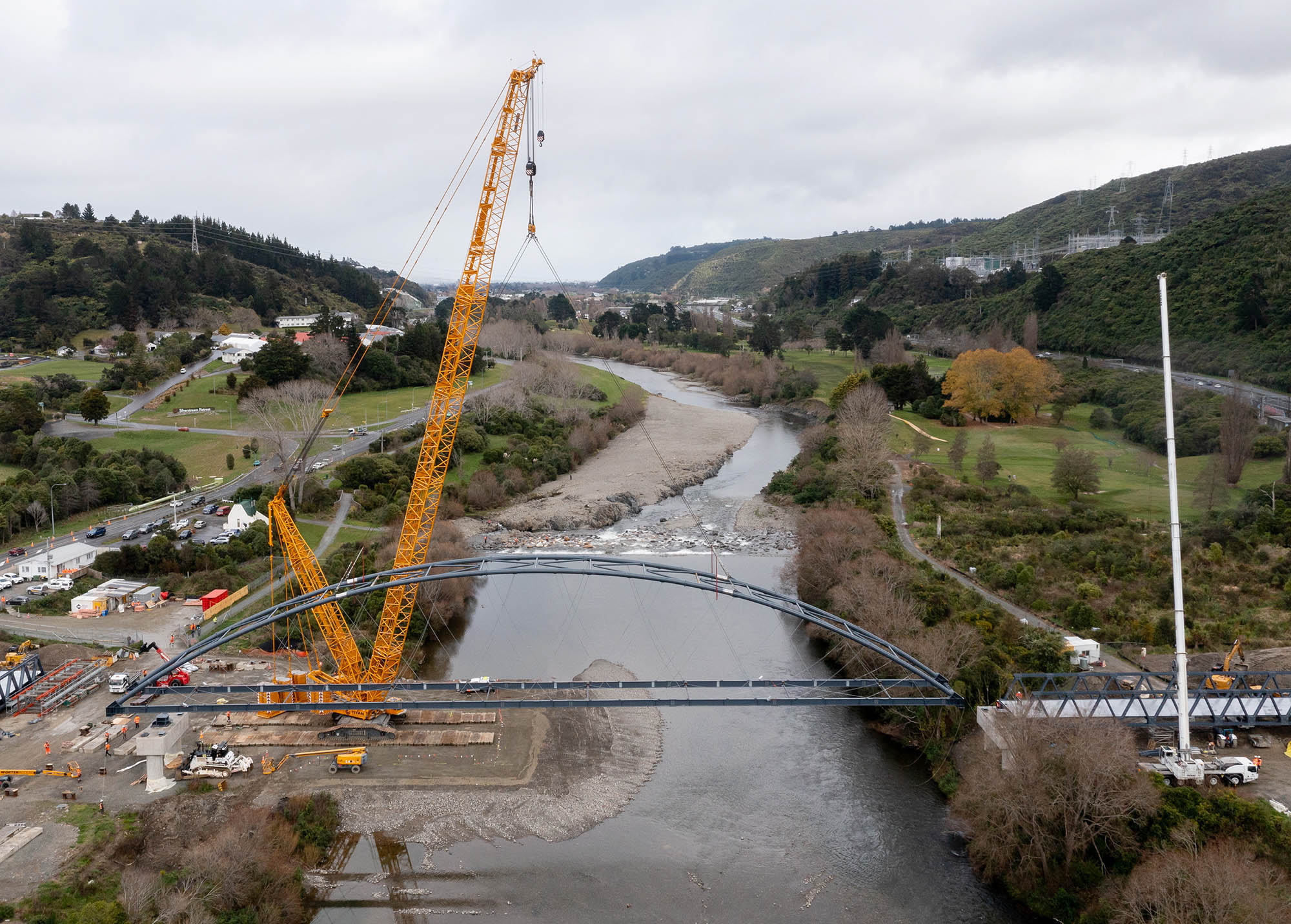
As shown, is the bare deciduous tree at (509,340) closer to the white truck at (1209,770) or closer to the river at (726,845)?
the river at (726,845)

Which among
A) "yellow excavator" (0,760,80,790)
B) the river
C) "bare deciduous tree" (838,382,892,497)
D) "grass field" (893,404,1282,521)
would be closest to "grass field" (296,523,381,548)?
the river

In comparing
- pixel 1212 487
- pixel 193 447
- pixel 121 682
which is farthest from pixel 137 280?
pixel 1212 487

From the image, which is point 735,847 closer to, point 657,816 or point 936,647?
point 657,816

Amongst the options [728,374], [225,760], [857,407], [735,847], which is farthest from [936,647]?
[728,374]

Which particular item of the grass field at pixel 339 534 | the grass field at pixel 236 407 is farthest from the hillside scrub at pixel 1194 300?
the grass field at pixel 236 407

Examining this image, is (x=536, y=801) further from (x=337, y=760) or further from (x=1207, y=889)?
(x=1207, y=889)
